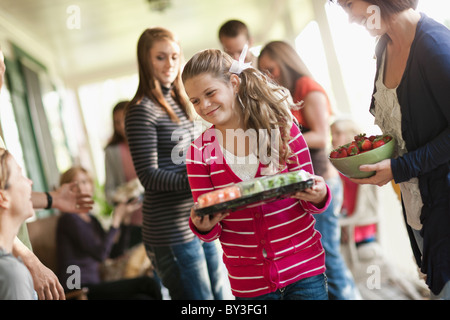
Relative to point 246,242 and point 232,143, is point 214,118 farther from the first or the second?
point 246,242

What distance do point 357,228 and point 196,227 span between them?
93.7 inches

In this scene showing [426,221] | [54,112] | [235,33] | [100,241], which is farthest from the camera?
[54,112]

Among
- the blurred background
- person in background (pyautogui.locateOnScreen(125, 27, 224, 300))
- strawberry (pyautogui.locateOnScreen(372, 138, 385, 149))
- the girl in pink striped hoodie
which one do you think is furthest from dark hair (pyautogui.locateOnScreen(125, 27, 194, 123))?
strawberry (pyautogui.locateOnScreen(372, 138, 385, 149))

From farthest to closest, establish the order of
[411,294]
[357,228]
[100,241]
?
1. [357,228]
2. [100,241]
3. [411,294]

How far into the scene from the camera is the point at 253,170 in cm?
124

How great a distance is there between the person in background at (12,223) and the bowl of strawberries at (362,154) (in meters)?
0.82

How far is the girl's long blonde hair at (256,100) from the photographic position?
121 centimetres

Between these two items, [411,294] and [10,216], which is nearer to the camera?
[10,216]

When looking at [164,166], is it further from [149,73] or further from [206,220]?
[206,220]

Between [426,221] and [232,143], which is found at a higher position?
[232,143]

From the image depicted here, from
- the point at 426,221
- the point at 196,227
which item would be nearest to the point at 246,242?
the point at 196,227

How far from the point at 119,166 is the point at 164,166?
2.03 metres

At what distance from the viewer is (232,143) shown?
1.26 meters

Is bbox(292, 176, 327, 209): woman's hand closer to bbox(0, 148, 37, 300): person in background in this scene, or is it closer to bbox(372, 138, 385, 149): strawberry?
bbox(372, 138, 385, 149): strawberry
